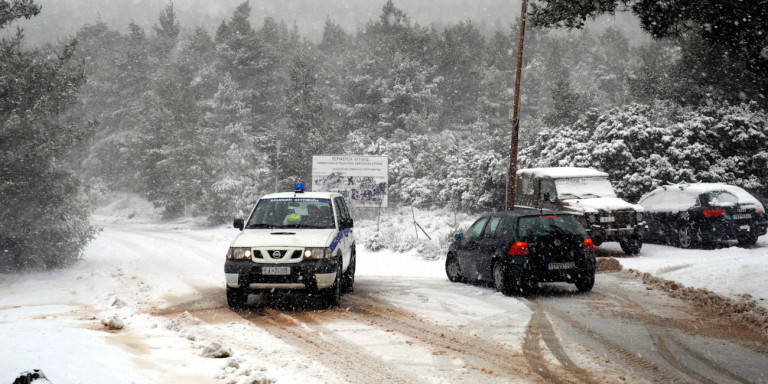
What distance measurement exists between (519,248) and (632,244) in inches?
272

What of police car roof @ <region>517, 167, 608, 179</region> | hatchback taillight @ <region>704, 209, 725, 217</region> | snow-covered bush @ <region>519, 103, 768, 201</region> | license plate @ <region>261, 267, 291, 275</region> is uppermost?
snow-covered bush @ <region>519, 103, 768, 201</region>

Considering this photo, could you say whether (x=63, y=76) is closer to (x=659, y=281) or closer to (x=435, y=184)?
(x=659, y=281)

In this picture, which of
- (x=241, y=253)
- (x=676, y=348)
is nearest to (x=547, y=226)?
(x=676, y=348)

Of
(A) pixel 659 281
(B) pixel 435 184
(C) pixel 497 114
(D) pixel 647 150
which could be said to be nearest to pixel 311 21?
(C) pixel 497 114

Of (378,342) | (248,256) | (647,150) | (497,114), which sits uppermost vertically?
(497,114)

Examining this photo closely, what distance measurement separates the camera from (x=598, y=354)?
5.84 metres

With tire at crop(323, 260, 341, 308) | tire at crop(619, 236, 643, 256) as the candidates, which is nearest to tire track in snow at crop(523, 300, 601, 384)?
tire at crop(323, 260, 341, 308)

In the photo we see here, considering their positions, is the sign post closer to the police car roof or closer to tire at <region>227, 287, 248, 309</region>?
the police car roof

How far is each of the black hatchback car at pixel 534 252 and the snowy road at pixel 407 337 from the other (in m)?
0.33

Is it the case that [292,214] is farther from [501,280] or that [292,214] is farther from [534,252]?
[534,252]

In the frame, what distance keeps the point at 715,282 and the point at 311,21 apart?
493 ft

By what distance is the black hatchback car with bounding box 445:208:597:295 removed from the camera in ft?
30.8

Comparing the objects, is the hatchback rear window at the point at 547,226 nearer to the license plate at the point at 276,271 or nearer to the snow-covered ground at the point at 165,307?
the snow-covered ground at the point at 165,307

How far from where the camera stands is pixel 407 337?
22.1 feet
